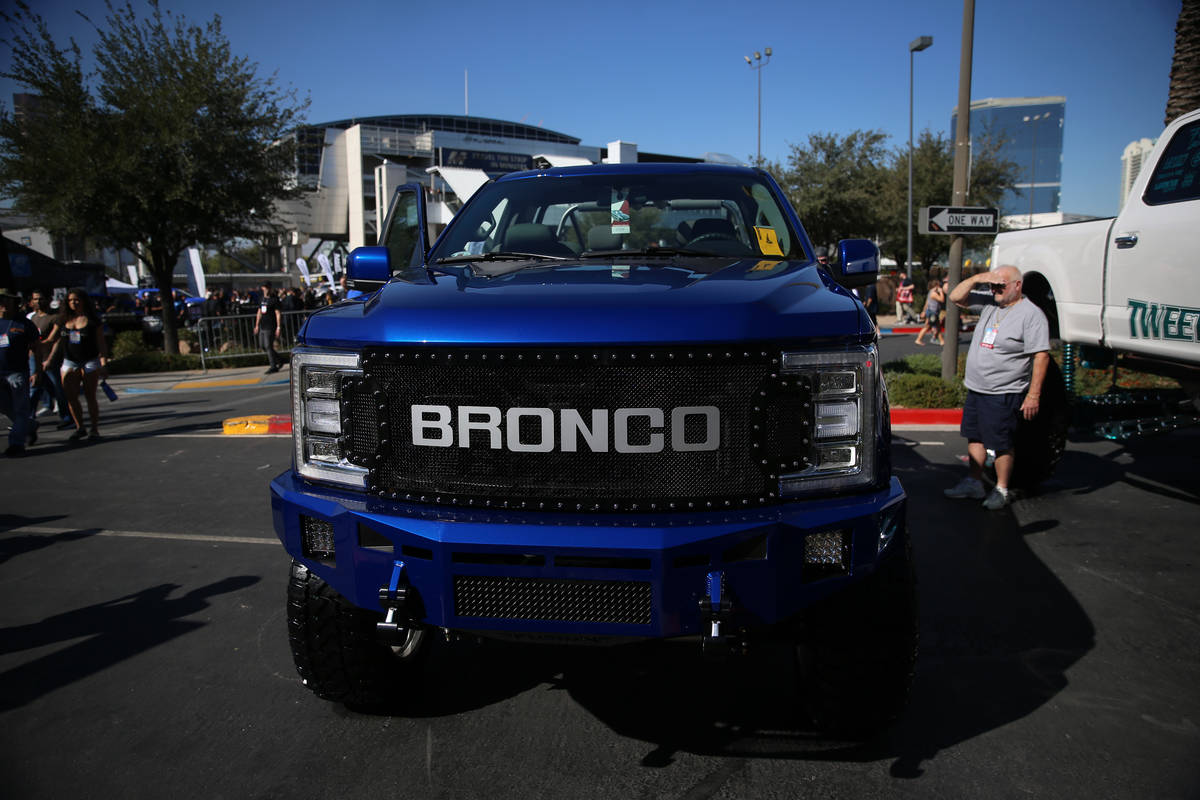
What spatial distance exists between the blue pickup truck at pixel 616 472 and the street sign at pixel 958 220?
7.10m

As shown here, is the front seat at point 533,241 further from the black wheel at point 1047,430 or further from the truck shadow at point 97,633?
the black wheel at point 1047,430

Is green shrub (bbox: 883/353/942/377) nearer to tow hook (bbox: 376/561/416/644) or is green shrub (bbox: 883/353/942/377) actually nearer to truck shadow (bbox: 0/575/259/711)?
truck shadow (bbox: 0/575/259/711)

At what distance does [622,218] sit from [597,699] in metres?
2.07

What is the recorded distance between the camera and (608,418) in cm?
226

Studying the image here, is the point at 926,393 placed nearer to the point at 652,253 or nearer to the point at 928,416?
the point at 928,416

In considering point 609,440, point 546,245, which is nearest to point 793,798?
point 609,440

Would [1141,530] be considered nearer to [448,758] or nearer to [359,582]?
[448,758]

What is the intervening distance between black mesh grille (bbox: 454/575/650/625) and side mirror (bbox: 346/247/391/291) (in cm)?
162

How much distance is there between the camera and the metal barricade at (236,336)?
17.9 meters

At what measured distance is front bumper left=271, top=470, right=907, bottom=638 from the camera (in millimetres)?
2162

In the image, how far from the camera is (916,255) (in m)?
39.7

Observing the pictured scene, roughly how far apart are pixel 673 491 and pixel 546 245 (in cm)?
154

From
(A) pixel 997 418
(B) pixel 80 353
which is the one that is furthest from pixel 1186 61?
(B) pixel 80 353

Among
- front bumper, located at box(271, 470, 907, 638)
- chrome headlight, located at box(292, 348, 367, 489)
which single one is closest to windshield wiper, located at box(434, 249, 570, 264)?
chrome headlight, located at box(292, 348, 367, 489)
